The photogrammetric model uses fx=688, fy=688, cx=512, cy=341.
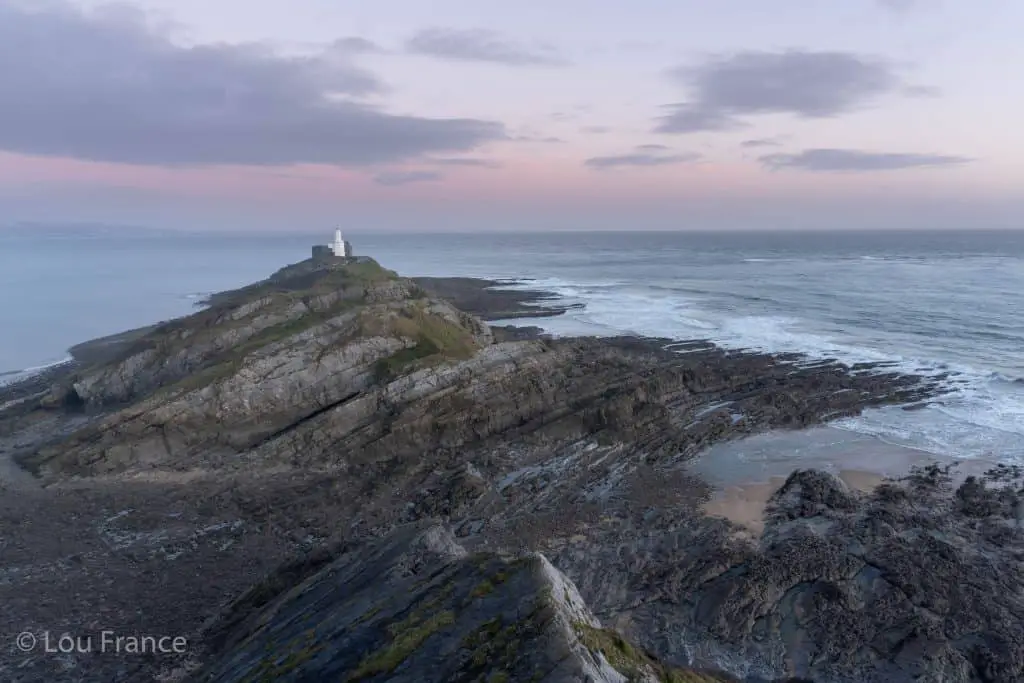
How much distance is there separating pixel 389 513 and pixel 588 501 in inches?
299

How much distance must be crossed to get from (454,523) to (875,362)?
3543 cm

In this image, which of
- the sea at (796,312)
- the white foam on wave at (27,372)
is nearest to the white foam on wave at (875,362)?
the sea at (796,312)

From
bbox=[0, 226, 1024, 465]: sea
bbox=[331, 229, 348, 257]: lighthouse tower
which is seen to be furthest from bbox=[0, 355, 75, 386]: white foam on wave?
bbox=[331, 229, 348, 257]: lighthouse tower

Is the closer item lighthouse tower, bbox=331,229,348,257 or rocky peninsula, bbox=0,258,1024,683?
rocky peninsula, bbox=0,258,1024,683

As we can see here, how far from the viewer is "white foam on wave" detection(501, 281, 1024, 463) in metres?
32.9

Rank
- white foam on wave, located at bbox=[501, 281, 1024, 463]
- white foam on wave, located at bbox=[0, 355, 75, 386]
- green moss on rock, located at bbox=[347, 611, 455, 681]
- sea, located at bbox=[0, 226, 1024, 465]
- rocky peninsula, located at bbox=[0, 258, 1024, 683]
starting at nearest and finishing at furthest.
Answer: green moss on rock, located at bbox=[347, 611, 455, 681], rocky peninsula, located at bbox=[0, 258, 1024, 683], white foam on wave, located at bbox=[501, 281, 1024, 463], sea, located at bbox=[0, 226, 1024, 465], white foam on wave, located at bbox=[0, 355, 75, 386]

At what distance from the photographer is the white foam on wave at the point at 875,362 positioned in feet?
108

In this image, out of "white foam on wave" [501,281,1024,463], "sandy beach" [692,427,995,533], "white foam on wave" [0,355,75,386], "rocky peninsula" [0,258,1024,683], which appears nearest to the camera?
"rocky peninsula" [0,258,1024,683]

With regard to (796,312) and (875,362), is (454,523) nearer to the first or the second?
(875,362)

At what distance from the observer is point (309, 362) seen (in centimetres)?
3666

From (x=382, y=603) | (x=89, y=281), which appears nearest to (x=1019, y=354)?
(x=382, y=603)

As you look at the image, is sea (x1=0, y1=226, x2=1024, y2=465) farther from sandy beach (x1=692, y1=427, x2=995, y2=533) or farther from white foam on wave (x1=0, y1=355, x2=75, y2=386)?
sandy beach (x1=692, y1=427, x2=995, y2=533)

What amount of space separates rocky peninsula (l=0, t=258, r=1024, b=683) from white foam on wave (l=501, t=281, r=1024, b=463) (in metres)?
2.40

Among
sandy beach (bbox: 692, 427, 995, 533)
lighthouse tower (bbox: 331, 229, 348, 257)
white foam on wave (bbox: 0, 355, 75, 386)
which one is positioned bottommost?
sandy beach (bbox: 692, 427, 995, 533)
